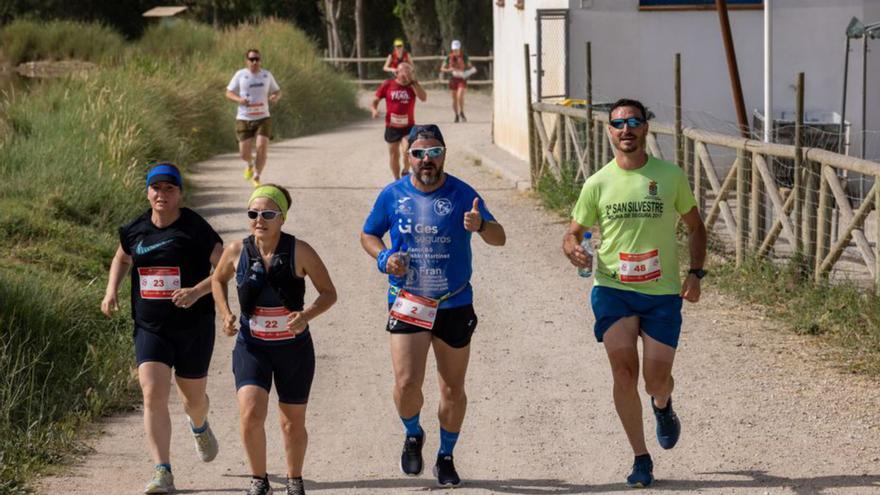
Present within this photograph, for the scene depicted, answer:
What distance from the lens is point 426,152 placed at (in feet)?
23.3

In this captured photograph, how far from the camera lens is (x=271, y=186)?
6.89 m

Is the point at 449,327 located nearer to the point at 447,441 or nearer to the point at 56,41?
the point at 447,441

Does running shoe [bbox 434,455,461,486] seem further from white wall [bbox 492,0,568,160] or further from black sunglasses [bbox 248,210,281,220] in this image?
Answer: white wall [bbox 492,0,568,160]

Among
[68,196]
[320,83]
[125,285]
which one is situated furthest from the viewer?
[320,83]

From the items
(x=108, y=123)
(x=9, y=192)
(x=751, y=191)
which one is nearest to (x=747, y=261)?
(x=751, y=191)

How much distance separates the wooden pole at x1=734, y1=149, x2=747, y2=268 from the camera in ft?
42.1

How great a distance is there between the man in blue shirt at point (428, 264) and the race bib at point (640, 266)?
64 cm

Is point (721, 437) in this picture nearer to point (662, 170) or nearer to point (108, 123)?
point (662, 170)

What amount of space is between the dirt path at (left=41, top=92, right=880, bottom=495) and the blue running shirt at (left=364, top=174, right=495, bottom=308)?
40.6 inches

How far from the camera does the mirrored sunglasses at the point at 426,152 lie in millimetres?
7102

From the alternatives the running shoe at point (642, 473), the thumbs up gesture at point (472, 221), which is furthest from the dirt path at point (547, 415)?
the thumbs up gesture at point (472, 221)

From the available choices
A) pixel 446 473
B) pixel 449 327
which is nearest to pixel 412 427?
pixel 446 473

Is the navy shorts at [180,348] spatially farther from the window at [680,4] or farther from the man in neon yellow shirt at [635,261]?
the window at [680,4]

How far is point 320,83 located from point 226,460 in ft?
86.0
